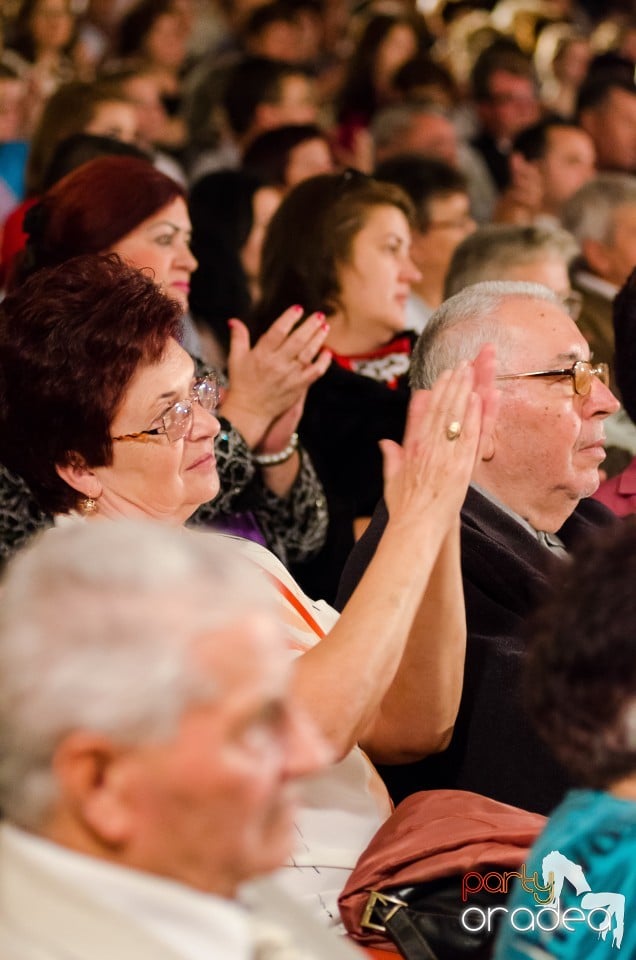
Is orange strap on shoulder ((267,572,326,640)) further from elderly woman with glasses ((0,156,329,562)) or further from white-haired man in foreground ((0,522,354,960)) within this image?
white-haired man in foreground ((0,522,354,960))

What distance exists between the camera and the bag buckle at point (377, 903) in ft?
6.13

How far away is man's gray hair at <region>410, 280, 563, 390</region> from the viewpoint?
259cm

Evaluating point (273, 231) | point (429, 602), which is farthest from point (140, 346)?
point (273, 231)

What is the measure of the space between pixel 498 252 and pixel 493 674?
178 cm

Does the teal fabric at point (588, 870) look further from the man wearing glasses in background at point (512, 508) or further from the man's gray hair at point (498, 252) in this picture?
the man's gray hair at point (498, 252)

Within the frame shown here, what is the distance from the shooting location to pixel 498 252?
379 centimetres

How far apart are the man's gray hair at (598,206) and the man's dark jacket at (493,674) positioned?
241cm

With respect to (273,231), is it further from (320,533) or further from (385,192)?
(320,533)

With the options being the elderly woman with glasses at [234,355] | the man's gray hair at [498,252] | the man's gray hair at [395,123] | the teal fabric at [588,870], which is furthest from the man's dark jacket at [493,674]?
the man's gray hair at [395,123]

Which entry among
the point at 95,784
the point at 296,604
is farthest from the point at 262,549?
the point at 95,784

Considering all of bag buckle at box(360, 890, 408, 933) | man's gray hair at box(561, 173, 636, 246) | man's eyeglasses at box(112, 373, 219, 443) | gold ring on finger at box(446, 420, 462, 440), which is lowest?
bag buckle at box(360, 890, 408, 933)

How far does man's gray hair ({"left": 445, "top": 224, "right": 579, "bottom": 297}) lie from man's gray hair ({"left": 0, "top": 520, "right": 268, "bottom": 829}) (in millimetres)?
2568

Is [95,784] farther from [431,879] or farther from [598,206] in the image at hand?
[598,206]

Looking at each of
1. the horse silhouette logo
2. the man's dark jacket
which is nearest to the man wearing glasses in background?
the man's dark jacket
